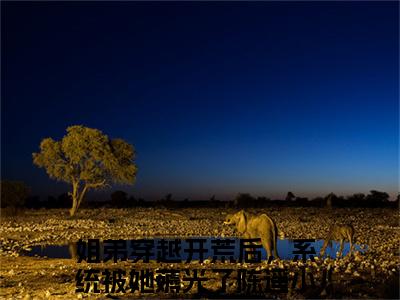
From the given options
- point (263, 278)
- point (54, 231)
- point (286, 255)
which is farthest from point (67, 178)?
point (263, 278)

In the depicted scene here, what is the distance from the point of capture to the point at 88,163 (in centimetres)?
4169

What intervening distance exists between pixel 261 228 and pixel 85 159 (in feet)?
92.2

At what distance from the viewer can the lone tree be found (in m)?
41.5

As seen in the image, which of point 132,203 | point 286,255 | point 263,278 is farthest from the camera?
point 132,203

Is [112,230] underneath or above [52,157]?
underneath

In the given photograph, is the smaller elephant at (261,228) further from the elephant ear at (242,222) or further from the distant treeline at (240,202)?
the distant treeline at (240,202)

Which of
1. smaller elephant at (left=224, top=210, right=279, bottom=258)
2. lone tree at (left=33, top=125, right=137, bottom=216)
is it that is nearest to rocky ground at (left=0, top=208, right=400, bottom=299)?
smaller elephant at (left=224, top=210, right=279, bottom=258)

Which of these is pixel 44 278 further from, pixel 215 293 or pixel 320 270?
pixel 320 270

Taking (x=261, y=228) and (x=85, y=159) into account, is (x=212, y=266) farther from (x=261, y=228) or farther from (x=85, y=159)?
(x=85, y=159)

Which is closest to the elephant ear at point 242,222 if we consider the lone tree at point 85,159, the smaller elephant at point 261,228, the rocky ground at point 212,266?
the smaller elephant at point 261,228

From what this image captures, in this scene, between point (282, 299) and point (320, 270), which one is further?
point (320, 270)

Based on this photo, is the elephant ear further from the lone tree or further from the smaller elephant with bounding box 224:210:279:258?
the lone tree

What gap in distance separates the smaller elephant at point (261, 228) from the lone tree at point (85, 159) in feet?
84.8

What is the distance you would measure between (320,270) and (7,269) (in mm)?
8470
